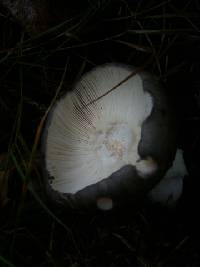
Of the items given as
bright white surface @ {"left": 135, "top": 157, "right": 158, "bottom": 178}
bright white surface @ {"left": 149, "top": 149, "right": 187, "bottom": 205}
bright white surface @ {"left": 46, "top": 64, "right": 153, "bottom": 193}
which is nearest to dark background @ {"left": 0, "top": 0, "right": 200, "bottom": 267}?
bright white surface @ {"left": 149, "top": 149, "right": 187, "bottom": 205}

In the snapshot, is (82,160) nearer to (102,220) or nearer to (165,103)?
(102,220)

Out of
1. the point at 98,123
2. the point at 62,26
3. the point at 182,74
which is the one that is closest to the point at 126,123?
the point at 98,123

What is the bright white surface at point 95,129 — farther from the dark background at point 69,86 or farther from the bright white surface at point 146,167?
the dark background at point 69,86

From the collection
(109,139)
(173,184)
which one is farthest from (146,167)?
(173,184)

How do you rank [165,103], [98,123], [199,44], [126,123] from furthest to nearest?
[199,44], [98,123], [126,123], [165,103]

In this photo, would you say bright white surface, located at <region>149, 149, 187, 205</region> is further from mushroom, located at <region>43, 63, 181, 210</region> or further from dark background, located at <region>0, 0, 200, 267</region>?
mushroom, located at <region>43, 63, 181, 210</region>

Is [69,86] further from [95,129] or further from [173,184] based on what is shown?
[173,184]

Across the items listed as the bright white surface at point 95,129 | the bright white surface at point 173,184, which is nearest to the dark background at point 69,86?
the bright white surface at point 173,184
